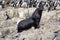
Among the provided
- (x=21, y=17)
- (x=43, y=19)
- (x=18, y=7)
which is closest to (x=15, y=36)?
(x=43, y=19)

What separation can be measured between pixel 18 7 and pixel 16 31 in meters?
4.85


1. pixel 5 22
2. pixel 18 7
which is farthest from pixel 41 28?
pixel 18 7

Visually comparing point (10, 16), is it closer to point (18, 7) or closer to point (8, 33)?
point (18, 7)

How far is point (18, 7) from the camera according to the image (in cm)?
1781

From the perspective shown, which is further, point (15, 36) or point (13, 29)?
point (13, 29)

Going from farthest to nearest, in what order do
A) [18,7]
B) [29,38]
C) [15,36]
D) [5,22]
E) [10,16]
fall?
[18,7] → [10,16] → [5,22] → [15,36] → [29,38]

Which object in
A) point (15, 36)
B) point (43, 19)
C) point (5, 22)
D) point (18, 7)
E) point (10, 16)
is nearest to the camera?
point (15, 36)

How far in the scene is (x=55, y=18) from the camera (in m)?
13.5

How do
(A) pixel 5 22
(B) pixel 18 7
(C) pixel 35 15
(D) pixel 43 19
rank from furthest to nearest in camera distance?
(B) pixel 18 7, (A) pixel 5 22, (D) pixel 43 19, (C) pixel 35 15

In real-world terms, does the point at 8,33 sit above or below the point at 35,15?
below

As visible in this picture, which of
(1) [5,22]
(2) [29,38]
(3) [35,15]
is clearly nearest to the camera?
(2) [29,38]

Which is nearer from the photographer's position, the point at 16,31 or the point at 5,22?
the point at 16,31

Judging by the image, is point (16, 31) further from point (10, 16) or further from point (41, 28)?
point (10, 16)

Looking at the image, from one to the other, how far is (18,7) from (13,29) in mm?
4542
